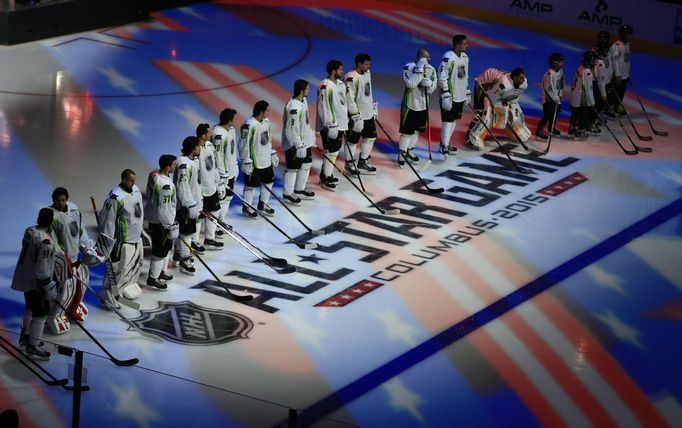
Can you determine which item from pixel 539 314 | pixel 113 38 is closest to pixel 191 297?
pixel 539 314

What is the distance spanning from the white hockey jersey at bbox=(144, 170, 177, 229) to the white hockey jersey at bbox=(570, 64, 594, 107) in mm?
7649

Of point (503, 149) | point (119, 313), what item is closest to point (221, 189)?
point (119, 313)

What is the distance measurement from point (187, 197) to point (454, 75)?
208 inches

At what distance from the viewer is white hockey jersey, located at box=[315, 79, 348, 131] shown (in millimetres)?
15477

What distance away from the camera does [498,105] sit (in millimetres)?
17922

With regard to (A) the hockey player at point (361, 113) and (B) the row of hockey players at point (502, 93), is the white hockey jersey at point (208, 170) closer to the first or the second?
(A) the hockey player at point (361, 113)

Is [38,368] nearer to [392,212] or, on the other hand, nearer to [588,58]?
[392,212]

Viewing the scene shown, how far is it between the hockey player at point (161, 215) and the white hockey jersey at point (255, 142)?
5.66 ft

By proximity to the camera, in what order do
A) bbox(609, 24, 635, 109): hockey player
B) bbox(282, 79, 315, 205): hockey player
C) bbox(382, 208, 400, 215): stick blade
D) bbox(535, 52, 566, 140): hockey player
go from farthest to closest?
bbox(609, 24, 635, 109): hockey player, bbox(535, 52, 566, 140): hockey player, bbox(382, 208, 400, 215): stick blade, bbox(282, 79, 315, 205): hockey player

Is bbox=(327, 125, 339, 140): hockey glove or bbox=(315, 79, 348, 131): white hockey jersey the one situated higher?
bbox=(315, 79, 348, 131): white hockey jersey

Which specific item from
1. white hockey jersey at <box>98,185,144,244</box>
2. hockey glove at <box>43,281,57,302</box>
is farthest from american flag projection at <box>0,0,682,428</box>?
white hockey jersey at <box>98,185,144,244</box>

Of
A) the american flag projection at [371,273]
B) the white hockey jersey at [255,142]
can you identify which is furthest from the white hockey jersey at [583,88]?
the white hockey jersey at [255,142]

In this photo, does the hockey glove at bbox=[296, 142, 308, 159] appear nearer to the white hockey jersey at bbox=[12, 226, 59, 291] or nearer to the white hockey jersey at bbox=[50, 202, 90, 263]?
the white hockey jersey at bbox=[50, 202, 90, 263]

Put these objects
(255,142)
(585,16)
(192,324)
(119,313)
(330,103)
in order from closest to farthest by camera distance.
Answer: (119,313)
(192,324)
(255,142)
(330,103)
(585,16)
